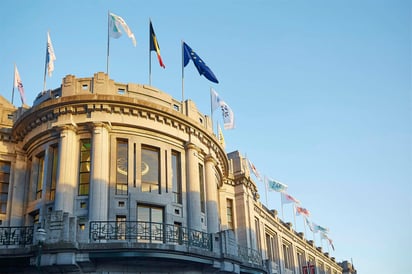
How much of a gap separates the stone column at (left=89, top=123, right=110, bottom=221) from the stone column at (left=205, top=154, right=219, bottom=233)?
649 centimetres

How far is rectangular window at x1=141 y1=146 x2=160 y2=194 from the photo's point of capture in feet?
78.0

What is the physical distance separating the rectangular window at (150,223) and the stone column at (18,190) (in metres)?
6.36

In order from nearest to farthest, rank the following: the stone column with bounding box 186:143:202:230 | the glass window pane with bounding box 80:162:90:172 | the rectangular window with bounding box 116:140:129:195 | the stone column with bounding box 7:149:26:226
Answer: the rectangular window with bounding box 116:140:129:195 < the glass window pane with bounding box 80:162:90:172 < the stone column with bounding box 7:149:26:226 < the stone column with bounding box 186:143:202:230

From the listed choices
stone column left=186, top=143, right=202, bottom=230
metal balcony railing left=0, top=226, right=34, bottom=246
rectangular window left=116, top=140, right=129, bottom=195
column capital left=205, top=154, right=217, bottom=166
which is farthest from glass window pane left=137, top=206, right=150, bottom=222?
column capital left=205, top=154, right=217, bottom=166

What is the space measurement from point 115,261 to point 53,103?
8450 mm

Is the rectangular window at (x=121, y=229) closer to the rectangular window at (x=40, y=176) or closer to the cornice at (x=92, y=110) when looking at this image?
the rectangular window at (x=40, y=176)

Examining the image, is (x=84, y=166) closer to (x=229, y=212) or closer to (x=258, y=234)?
(x=229, y=212)

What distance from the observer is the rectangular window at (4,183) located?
24641 mm

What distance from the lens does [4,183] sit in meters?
25.1

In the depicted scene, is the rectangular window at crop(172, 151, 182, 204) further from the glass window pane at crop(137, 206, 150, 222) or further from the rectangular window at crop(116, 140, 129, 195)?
the rectangular window at crop(116, 140, 129, 195)

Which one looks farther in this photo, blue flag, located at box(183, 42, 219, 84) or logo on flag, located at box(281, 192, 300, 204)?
logo on flag, located at box(281, 192, 300, 204)

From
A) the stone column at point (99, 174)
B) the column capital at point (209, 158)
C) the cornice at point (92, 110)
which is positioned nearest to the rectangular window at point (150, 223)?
the stone column at point (99, 174)

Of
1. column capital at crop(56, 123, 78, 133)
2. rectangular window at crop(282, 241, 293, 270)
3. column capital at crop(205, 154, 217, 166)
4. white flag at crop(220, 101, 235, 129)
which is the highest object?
white flag at crop(220, 101, 235, 129)

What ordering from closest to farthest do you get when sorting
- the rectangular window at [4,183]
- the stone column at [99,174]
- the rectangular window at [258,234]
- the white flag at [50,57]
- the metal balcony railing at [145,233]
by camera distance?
the metal balcony railing at [145,233], the stone column at [99,174], the rectangular window at [4,183], the white flag at [50,57], the rectangular window at [258,234]
